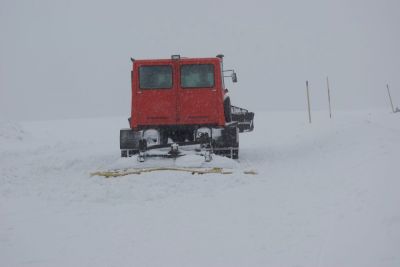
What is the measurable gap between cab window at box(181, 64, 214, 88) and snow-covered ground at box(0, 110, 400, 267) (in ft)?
8.02

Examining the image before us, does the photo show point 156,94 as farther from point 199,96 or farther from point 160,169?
point 160,169

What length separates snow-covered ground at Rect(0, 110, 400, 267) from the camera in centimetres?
496

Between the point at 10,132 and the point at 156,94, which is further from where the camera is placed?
the point at 10,132

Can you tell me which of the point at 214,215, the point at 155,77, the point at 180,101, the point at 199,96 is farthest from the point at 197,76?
the point at 214,215

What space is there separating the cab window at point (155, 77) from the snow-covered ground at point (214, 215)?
7.71 feet

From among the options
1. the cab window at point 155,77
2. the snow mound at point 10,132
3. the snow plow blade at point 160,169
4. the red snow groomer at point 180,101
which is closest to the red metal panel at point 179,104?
the red snow groomer at point 180,101

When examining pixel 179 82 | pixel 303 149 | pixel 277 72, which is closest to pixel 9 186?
pixel 179 82

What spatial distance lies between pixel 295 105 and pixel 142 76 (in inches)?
3395

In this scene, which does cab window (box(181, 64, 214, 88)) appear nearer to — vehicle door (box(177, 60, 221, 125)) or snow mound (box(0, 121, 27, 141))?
vehicle door (box(177, 60, 221, 125))

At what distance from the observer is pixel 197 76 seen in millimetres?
12359

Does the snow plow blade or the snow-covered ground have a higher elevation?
the snow plow blade

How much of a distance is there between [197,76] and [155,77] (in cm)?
104

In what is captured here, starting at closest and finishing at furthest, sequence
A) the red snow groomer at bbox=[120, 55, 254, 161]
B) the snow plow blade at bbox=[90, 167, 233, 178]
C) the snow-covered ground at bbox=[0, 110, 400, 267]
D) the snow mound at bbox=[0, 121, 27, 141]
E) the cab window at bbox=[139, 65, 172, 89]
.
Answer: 1. the snow-covered ground at bbox=[0, 110, 400, 267]
2. the snow plow blade at bbox=[90, 167, 233, 178]
3. the red snow groomer at bbox=[120, 55, 254, 161]
4. the cab window at bbox=[139, 65, 172, 89]
5. the snow mound at bbox=[0, 121, 27, 141]

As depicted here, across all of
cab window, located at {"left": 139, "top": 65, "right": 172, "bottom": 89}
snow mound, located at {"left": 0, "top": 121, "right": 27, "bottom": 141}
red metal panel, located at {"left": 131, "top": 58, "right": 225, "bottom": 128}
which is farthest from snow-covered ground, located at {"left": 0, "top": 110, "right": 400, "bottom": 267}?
snow mound, located at {"left": 0, "top": 121, "right": 27, "bottom": 141}
